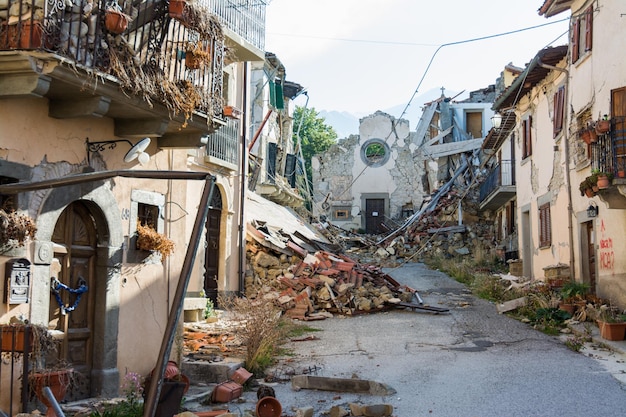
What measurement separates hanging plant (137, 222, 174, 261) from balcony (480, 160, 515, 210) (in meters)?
16.9

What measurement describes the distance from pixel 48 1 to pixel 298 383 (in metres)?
5.64

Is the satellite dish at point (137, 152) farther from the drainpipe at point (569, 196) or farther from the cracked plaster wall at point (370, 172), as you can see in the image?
the cracked plaster wall at point (370, 172)

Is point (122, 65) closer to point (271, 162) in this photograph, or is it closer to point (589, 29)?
point (589, 29)

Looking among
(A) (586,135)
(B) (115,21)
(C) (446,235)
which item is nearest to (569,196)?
(A) (586,135)

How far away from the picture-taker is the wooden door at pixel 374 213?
3941 centimetres

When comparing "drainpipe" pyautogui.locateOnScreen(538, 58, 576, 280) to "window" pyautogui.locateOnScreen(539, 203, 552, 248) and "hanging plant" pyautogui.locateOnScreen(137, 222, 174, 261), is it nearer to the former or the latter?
"window" pyautogui.locateOnScreen(539, 203, 552, 248)

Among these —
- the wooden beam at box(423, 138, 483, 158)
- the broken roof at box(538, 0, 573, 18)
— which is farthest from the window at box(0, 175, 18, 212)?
the wooden beam at box(423, 138, 483, 158)

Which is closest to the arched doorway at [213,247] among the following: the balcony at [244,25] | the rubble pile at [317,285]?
the rubble pile at [317,285]

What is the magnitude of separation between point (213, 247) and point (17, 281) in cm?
995

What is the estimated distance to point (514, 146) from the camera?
2303 cm

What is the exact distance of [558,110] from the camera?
16469 millimetres

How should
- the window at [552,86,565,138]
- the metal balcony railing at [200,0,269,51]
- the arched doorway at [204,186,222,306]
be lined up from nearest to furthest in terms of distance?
the metal balcony railing at [200,0,269,51]
the window at [552,86,565,138]
the arched doorway at [204,186,222,306]

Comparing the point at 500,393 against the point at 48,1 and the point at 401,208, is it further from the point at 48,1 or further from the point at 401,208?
the point at 401,208

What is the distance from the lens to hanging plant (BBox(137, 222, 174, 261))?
353 inches
